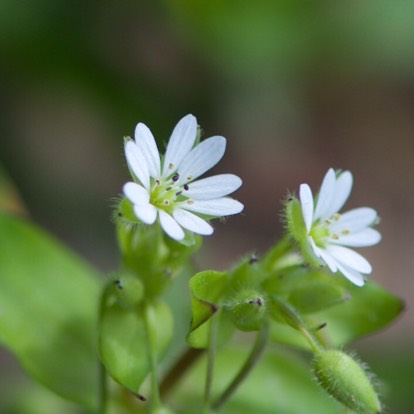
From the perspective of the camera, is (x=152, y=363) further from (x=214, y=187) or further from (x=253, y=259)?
(x=214, y=187)

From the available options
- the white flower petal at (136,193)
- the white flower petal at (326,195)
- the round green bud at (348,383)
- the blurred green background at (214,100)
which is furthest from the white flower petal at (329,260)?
the blurred green background at (214,100)

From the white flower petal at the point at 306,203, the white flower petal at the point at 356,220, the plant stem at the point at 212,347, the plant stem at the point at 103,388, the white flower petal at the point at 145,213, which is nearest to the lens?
the white flower petal at the point at 145,213

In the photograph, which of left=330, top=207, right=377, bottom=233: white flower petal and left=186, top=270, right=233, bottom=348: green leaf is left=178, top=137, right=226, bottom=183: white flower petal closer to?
left=186, top=270, right=233, bottom=348: green leaf

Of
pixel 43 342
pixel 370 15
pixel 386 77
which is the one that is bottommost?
pixel 43 342

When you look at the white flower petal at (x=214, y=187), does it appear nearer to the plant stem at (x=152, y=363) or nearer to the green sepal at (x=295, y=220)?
the green sepal at (x=295, y=220)

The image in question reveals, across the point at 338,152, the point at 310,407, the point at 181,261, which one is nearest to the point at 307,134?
the point at 338,152

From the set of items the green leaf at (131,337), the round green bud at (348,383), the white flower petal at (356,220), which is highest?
the white flower petal at (356,220)

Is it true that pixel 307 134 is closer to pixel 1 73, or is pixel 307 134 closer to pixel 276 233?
pixel 276 233

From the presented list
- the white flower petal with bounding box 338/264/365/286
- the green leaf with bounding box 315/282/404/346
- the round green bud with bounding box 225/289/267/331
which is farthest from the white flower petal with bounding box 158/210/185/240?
the green leaf with bounding box 315/282/404/346
